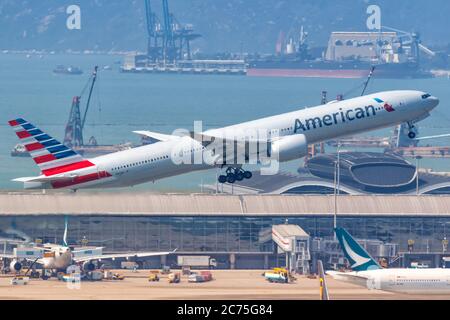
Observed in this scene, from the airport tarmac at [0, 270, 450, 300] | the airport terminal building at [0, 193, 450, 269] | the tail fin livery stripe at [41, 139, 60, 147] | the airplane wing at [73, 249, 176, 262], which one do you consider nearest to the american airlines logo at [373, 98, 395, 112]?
the airport tarmac at [0, 270, 450, 300]

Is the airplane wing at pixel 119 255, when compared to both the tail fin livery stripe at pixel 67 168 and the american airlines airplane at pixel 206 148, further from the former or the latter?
the tail fin livery stripe at pixel 67 168

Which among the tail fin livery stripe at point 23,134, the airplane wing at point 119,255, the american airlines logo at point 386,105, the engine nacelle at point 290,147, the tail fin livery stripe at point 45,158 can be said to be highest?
the american airlines logo at point 386,105

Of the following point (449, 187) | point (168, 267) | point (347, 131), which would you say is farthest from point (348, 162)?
point (347, 131)

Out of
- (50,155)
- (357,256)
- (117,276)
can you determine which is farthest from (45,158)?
(117,276)

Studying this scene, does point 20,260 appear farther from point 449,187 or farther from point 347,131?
point 449,187

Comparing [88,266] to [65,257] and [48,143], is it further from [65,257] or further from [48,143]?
[48,143]

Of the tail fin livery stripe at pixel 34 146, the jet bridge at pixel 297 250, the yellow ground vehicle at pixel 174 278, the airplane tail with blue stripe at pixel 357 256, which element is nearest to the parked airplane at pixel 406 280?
the airplane tail with blue stripe at pixel 357 256
